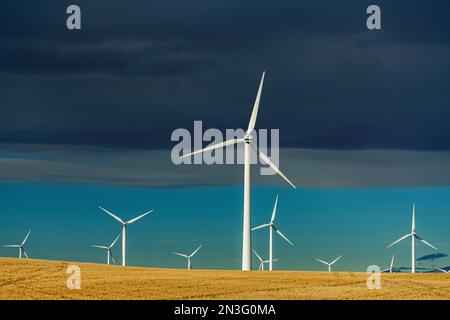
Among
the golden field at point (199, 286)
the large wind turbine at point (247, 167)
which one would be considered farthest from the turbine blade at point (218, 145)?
the golden field at point (199, 286)

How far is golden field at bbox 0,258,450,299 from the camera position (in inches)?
2328

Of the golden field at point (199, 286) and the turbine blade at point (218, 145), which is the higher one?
the turbine blade at point (218, 145)

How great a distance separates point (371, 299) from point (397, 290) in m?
8.58

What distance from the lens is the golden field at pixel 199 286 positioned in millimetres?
59125

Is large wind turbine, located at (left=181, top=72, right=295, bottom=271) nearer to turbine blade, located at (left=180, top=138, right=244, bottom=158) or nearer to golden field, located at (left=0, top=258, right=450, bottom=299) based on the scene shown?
turbine blade, located at (left=180, top=138, right=244, bottom=158)

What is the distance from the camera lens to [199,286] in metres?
66.8

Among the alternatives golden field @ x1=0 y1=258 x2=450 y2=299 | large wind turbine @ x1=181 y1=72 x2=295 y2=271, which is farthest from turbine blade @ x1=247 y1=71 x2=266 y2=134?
golden field @ x1=0 y1=258 x2=450 y2=299

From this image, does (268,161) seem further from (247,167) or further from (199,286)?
(199,286)

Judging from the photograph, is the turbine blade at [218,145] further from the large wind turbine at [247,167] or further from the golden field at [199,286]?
the golden field at [199,286]

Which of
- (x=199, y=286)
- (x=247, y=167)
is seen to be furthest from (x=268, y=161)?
(x=199, y=286)
